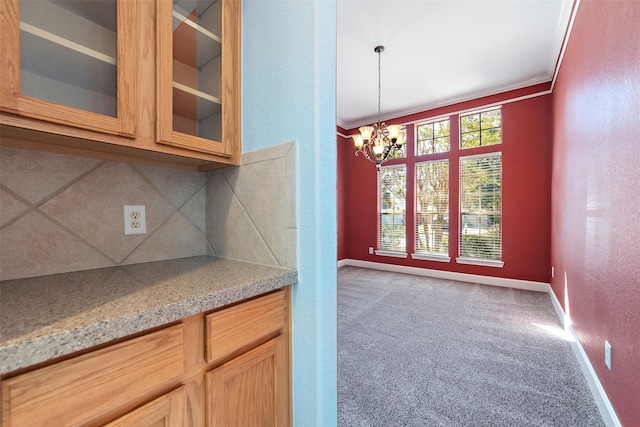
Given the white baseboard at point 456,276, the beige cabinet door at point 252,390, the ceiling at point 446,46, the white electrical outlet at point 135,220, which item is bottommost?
the white baseboard at point 456,276

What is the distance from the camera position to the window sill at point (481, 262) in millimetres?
3894

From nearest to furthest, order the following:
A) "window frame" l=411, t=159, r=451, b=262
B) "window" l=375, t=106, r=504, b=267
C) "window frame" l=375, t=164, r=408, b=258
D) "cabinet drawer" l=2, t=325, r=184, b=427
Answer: "cabinet drawer" l=2, t=325, r=184, b=427, "window" l=375, t=106, r=504, b=267, "window frame" l=411, t=159, r=451, b=262, "window frame" l=375, t=164, r=408, b=258

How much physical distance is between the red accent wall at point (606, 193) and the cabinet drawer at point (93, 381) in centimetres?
180

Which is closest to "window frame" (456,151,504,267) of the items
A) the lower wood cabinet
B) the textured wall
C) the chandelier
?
the chandelier

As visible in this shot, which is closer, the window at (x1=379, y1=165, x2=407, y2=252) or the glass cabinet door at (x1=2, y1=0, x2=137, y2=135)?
the glass cabinet door at (x1=2, y1=0, x2=137, y2=135)

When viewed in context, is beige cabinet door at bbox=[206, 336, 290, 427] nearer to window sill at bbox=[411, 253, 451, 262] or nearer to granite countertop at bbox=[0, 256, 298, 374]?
granite countertop at bbox=[0, 256, 298, 374]

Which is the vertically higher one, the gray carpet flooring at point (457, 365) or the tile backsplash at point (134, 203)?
the tile backsplash at point (134, 203)

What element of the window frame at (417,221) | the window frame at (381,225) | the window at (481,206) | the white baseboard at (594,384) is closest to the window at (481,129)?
the window at (481,206)

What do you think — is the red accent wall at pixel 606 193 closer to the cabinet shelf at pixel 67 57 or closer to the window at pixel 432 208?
the window at pixel 432 208

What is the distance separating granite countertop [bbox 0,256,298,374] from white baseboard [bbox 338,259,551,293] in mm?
4142

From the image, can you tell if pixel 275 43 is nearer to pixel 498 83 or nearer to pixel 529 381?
pixel 529 381

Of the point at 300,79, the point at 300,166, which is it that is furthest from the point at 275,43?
the point at 300,166

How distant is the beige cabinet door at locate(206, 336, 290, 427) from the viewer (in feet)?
2.34

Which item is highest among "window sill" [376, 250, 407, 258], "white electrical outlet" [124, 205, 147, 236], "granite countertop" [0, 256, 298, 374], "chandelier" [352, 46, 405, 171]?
"chandelier" [352, 46, 405, 171]
